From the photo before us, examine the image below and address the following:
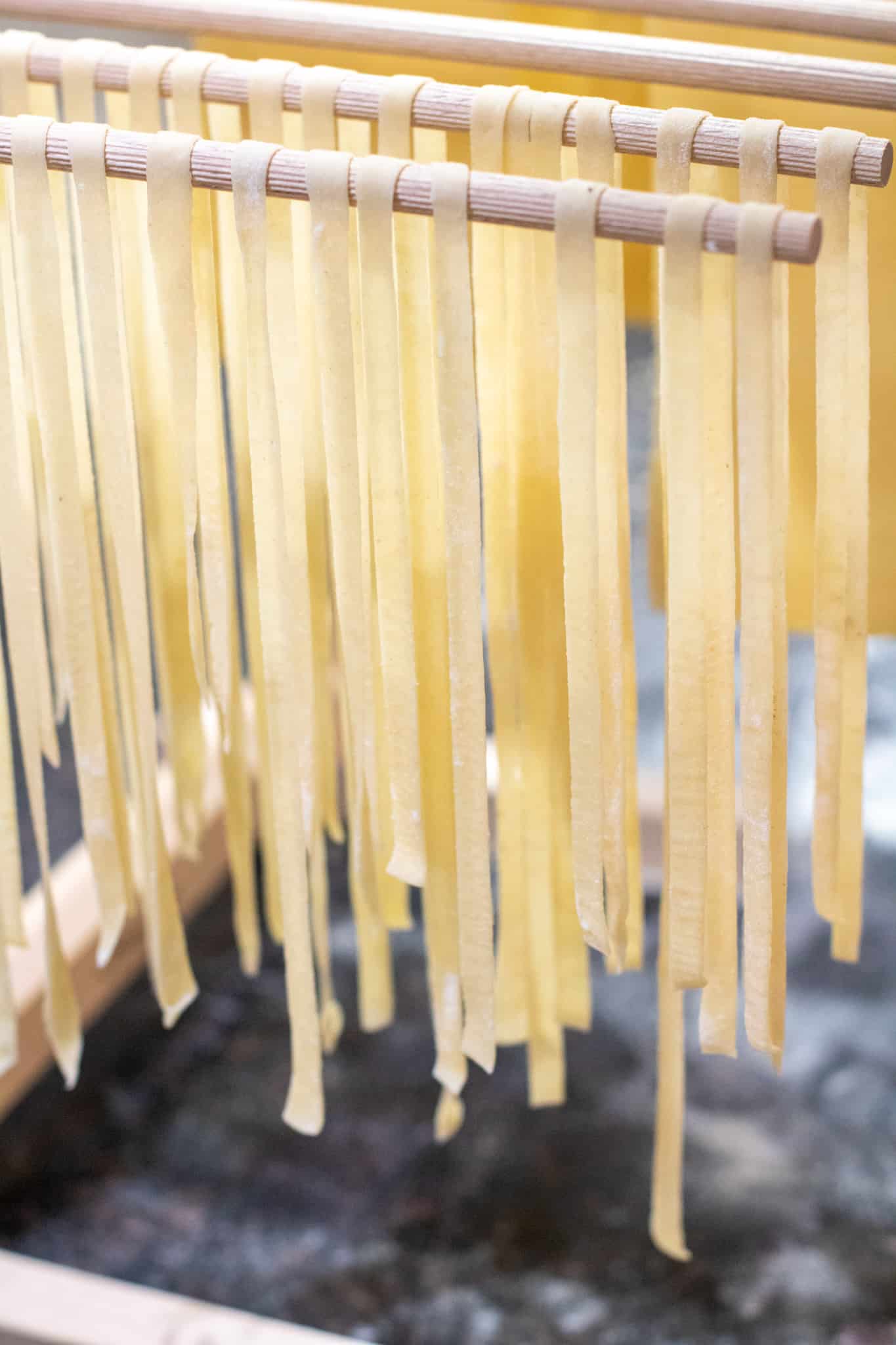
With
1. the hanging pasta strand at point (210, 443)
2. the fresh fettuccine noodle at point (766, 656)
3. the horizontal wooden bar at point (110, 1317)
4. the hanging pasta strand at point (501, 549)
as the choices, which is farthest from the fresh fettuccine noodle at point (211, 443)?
the horizontal wooden bar at point (110, 1317)

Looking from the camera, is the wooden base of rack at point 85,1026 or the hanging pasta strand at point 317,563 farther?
the wooden base of rack at point 85,1026

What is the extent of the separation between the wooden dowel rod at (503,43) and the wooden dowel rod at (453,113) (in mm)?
15

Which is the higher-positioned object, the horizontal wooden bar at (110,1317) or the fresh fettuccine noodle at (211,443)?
the fresh fettuccine noodle at (211,443)

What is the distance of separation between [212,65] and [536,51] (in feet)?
0.43

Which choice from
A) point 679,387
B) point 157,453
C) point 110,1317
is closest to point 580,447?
point 679,387

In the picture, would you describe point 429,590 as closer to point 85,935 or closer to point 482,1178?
point 482,1178

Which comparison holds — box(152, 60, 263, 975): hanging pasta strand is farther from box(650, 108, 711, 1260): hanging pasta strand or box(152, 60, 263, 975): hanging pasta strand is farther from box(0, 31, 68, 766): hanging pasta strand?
box(650, 108, 711, 1260): hanging pasta strand

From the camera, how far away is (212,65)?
1.93 feet

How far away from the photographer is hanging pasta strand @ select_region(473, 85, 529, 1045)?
20.9 inches

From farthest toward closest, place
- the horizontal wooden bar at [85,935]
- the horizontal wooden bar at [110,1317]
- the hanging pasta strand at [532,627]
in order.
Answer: the horizontal wooden bar at [85,935]
the horizontal wooden bar at [110,1317]
the hanging pasta strand at [532,627]

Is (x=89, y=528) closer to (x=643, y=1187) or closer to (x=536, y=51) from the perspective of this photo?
(x=536, y=51)

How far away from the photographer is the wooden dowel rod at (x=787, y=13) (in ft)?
1.74

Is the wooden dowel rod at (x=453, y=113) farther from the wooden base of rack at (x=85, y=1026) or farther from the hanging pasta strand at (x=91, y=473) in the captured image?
the wooden base of rack at (x=85, y=1026)

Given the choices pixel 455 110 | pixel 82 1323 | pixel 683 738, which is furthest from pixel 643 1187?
pixel 455 110
